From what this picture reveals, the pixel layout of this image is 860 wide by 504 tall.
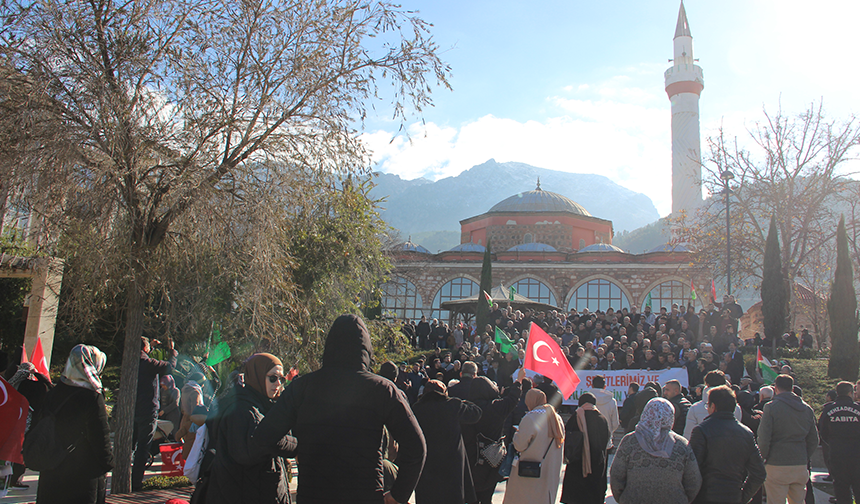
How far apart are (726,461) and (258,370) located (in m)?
3.14

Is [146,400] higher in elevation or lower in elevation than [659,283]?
lower

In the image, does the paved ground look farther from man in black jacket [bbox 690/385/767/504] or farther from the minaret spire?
the minaret spire

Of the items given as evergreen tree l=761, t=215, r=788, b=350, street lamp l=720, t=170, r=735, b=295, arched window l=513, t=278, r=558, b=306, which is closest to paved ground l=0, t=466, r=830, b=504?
evergreen tree l=761, t=215, r=788, b=350

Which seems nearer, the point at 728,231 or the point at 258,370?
the point at 258,370

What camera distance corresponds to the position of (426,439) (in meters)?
4.61

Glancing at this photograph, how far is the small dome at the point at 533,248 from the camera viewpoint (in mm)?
34625

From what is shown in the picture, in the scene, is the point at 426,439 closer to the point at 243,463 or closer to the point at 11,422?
the point at 243,463

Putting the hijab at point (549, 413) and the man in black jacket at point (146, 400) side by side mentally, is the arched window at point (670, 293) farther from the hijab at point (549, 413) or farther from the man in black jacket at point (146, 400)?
the man in black jacket at point (146, 400)

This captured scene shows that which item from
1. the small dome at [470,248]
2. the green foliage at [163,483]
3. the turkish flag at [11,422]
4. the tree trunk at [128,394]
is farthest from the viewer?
the small dome at [470,248]

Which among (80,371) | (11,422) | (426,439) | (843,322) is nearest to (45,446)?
(80,371)

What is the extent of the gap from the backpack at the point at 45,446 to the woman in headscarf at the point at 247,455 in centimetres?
116

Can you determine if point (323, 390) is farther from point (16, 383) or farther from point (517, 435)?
point (16, 383)

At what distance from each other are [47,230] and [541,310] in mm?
20269

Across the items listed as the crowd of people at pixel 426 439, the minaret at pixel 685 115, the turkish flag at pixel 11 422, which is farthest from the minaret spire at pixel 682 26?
the turkish flag at pixel 11 422
